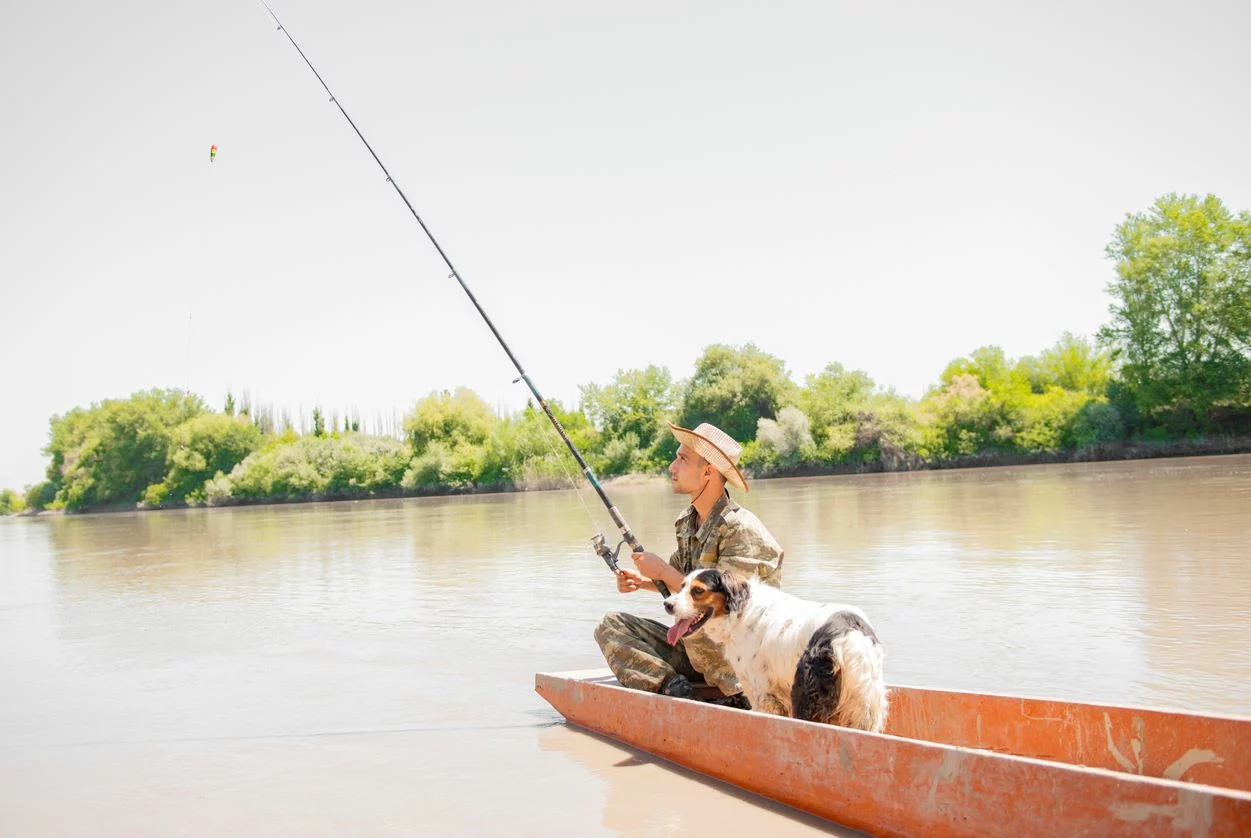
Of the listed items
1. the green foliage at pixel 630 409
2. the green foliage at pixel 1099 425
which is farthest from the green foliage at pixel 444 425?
the green foliage at pixel 1099 425

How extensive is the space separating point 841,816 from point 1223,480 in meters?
23.5

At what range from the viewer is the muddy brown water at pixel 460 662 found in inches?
193

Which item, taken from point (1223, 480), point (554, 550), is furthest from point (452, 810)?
point (1223, 480)

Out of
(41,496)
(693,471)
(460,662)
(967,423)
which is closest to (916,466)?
(967,423)

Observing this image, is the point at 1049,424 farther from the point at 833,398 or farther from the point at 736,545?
the point at 736,545

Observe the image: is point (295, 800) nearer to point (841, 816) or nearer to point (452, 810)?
point (452, 810)

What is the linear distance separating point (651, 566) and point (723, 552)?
0.41 meters

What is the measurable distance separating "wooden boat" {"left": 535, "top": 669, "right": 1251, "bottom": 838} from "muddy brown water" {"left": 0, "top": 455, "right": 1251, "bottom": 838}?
0.78 feet

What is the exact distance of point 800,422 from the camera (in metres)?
54.5

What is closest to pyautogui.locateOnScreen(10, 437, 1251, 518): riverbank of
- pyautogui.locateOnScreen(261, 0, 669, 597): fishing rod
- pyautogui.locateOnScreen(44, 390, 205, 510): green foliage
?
pyautogui.locateOnScreen(44, 390, 205, 510): green foliage

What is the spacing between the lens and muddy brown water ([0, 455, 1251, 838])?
→ 4902mm

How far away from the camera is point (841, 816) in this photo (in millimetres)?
4008

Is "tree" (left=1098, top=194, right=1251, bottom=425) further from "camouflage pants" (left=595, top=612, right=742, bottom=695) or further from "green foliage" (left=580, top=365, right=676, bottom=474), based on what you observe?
"camouflage pants" (left=595, top=612, right=742, bottom=695)

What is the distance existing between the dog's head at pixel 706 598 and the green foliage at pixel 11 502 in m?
113
